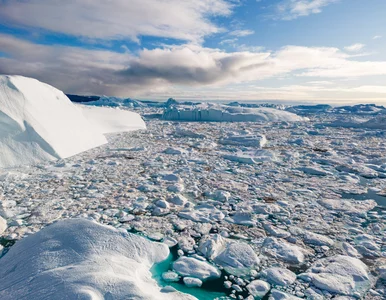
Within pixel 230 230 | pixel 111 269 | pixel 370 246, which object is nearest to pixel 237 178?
pixel 230 230

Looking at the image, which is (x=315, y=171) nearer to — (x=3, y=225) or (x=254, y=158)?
(x=254, y=158)

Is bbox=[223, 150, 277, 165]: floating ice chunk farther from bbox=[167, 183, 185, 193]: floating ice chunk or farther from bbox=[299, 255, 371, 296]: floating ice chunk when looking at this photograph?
bbox=[299, 255, 371, 296]: floating ice chunk

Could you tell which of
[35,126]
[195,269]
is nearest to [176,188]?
[195,269]

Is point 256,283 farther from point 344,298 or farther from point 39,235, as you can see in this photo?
point 39,235

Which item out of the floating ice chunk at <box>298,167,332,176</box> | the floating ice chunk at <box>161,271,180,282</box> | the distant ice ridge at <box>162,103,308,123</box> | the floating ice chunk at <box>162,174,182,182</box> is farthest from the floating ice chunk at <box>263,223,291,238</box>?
the distant ice ridge at <box>162,103,308,123</box>

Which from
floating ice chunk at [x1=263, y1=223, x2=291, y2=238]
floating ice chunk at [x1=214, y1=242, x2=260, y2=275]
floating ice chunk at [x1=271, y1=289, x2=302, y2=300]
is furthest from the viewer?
floating ice chunk at [x1=263, y1=223, x2=291, y2=238]

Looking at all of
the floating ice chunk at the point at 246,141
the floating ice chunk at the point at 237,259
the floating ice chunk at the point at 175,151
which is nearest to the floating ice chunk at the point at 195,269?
the floating ice chunk at the point at 237,259
